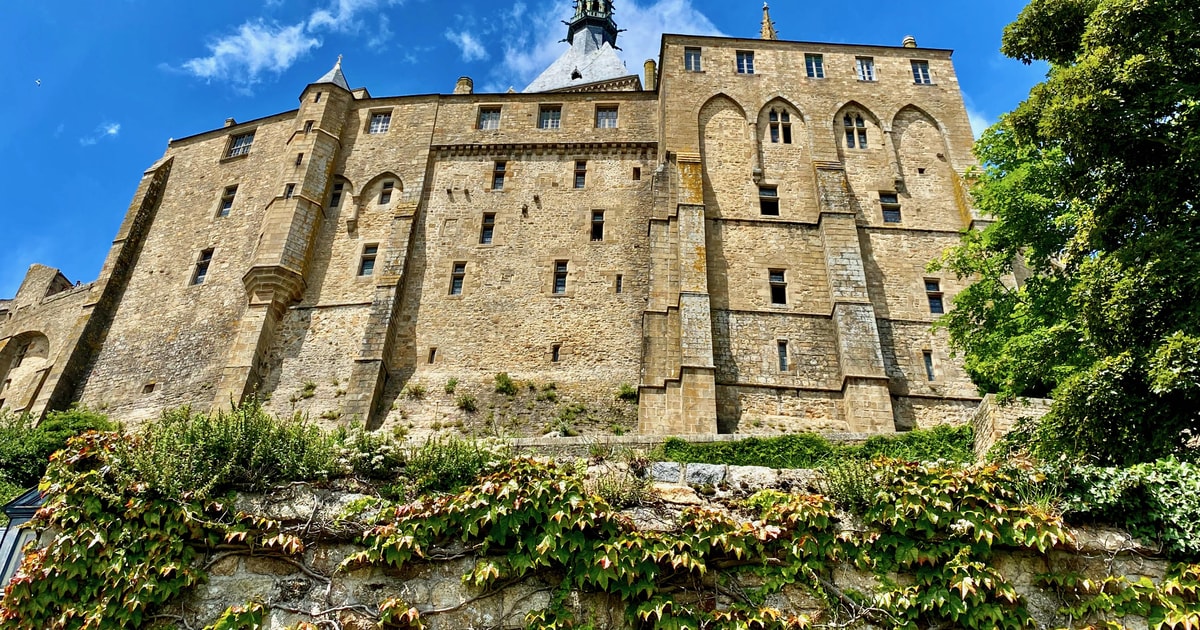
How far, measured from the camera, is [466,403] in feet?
75.4

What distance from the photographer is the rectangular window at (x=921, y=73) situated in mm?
29283

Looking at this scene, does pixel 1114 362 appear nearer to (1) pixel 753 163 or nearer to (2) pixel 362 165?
(1) pixel 753 163

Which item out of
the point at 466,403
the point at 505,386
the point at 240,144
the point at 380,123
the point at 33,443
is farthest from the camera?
the point at 240,144

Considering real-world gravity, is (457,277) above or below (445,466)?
above

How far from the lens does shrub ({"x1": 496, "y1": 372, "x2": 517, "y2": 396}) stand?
76.2 ft

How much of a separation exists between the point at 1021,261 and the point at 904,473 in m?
18.3

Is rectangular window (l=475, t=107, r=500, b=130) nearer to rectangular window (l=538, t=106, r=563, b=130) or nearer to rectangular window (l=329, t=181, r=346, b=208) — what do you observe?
rectangular window (l=538, t=106, r=563, b=130)

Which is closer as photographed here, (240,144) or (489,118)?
(489,118)

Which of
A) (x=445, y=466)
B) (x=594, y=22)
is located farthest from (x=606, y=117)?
(x=594, y=22)

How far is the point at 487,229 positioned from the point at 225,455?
19236 mm

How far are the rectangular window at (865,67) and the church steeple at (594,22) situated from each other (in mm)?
33650

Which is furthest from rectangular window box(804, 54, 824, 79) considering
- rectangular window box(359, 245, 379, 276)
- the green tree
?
the green tree

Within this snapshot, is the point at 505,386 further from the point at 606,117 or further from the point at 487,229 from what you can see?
the point at 606,117

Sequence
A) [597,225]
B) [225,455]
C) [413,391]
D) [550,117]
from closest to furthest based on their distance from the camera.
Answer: [225,455]
[413,391]
[597,225]
[550,117]
